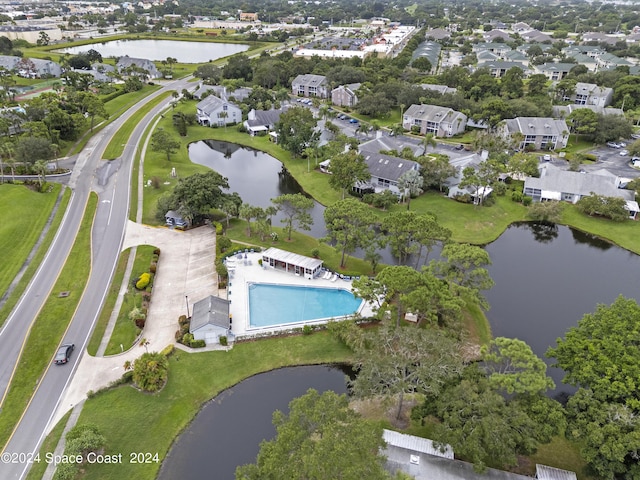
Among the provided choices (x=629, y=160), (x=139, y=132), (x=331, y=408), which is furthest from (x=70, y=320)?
(x=629, y=160)

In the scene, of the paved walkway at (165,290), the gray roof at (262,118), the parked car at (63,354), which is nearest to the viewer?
the paved walkway at (165,290)

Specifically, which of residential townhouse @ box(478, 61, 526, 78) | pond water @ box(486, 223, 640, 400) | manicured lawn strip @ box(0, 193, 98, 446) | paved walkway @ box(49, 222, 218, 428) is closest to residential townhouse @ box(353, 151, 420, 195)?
pond water @ box(486, 223, 640, 400)

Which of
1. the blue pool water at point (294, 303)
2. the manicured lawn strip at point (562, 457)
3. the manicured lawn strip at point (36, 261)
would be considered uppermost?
the manicured lawn strip at point (36, 261)

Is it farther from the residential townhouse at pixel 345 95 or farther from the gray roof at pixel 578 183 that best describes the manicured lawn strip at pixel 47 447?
the residential townhouse at pixel 345 95

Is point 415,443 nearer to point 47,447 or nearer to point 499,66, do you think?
point 47,447

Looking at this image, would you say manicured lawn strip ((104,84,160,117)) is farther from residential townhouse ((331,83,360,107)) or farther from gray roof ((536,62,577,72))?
gray roof ((536,62,577,72))

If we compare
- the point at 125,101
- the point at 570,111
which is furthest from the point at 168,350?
the point at 570,111

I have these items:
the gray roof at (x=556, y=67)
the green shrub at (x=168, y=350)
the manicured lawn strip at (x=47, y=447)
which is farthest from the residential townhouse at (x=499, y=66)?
the manicured lawn strip at (x=47, y=447)
